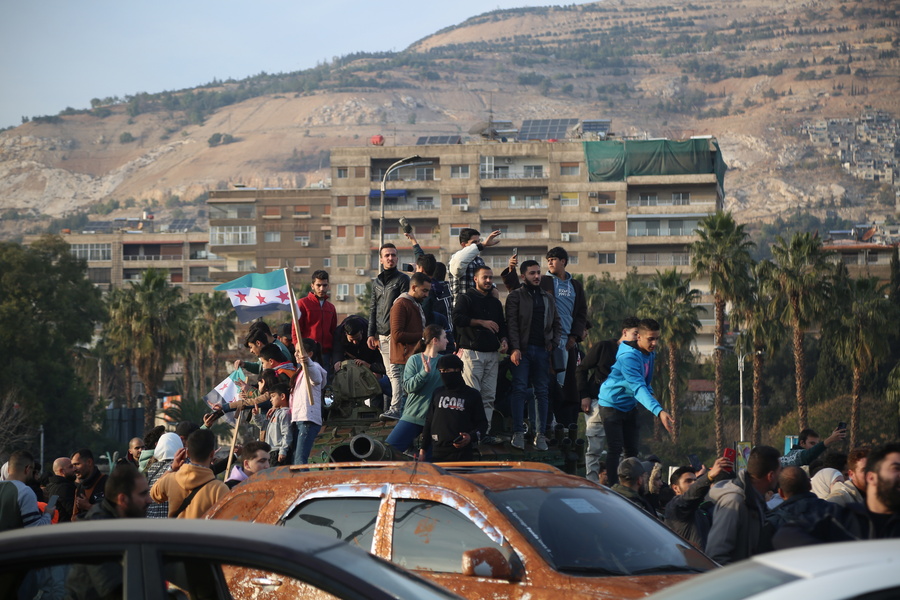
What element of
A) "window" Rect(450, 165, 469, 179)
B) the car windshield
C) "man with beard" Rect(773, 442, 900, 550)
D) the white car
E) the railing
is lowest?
the railing

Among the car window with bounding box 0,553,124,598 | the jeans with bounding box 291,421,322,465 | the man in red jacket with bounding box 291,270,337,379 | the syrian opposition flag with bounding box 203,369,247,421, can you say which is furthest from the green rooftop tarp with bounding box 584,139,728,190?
the car window with bounding box 0,553,124,598

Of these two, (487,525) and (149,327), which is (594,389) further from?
(149,327)

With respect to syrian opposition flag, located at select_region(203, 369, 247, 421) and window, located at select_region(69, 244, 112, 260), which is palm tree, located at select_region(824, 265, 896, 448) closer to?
syrian opposition flag, located at select_region(203, 369, 247, 421)

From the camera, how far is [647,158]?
100m

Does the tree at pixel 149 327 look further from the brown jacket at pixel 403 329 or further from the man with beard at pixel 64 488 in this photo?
the brown jacket at pixel 403 329

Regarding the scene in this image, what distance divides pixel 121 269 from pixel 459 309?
137 metres

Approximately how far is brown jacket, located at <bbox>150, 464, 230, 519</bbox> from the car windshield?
2.59 meters

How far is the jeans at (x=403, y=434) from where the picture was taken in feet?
35.8

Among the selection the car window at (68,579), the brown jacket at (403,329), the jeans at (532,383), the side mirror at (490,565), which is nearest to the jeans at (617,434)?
the jeans at (532,383)

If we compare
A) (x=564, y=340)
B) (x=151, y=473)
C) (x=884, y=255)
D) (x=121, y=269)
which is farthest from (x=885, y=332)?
(x=121, y=269)

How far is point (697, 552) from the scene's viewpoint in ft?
22.5

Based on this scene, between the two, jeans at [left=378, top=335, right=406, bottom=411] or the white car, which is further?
jeans at [left=378, top=335, right=406, bottom=411]

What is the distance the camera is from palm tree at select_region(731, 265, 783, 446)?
186 feet

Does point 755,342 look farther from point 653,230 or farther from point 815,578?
point 815,578
